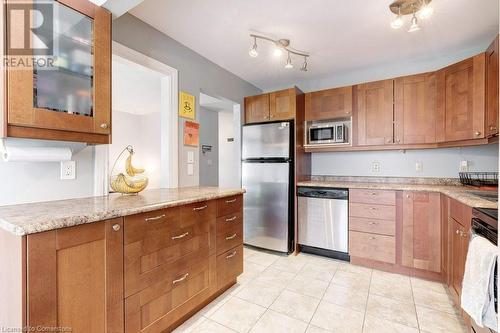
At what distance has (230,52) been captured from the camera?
2.56 meters

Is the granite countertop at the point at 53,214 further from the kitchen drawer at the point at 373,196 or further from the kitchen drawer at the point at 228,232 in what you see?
the kitchen drawer at the point at 373,196

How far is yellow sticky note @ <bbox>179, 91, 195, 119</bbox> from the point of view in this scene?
7.53 feet

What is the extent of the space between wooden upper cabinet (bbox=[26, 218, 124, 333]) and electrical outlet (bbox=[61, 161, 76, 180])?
63 centimetres

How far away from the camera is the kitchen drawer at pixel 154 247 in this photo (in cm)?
127

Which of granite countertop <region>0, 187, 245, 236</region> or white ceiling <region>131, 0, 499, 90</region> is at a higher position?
white ceiling <region>131, 0, 499, 90</region>

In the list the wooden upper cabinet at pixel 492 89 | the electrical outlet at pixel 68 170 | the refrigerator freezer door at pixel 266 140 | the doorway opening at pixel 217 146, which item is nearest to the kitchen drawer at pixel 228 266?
the electrical outlet at pixel 68 170

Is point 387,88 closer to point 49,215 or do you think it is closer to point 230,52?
point 230,52

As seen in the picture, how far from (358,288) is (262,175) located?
5.25 feet

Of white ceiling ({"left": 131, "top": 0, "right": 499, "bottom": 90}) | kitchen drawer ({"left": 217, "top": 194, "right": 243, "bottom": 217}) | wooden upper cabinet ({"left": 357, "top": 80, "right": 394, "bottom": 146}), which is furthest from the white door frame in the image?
wooden upper cabinet ({"left": 357, "top": 80, "right": 394, "bottom": 146})

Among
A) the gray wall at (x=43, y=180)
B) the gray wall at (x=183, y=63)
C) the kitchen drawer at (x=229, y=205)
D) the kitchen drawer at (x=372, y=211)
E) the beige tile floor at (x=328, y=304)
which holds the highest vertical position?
the gray wall at (x=183, y=63)

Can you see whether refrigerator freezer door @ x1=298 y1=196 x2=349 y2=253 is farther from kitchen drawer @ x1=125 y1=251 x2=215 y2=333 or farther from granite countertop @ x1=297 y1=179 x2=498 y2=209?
kitchen drawer @ x1=125 y1=251 x2=215 y2=333

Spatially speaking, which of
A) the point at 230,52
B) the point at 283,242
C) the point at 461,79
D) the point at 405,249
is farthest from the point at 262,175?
the point at 461,79

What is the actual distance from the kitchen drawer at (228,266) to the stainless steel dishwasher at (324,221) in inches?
43.2

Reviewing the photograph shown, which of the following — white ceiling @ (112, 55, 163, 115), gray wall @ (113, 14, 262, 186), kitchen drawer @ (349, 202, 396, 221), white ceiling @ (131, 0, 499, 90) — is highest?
white ceiling @ (131, 0, 499, 90)
